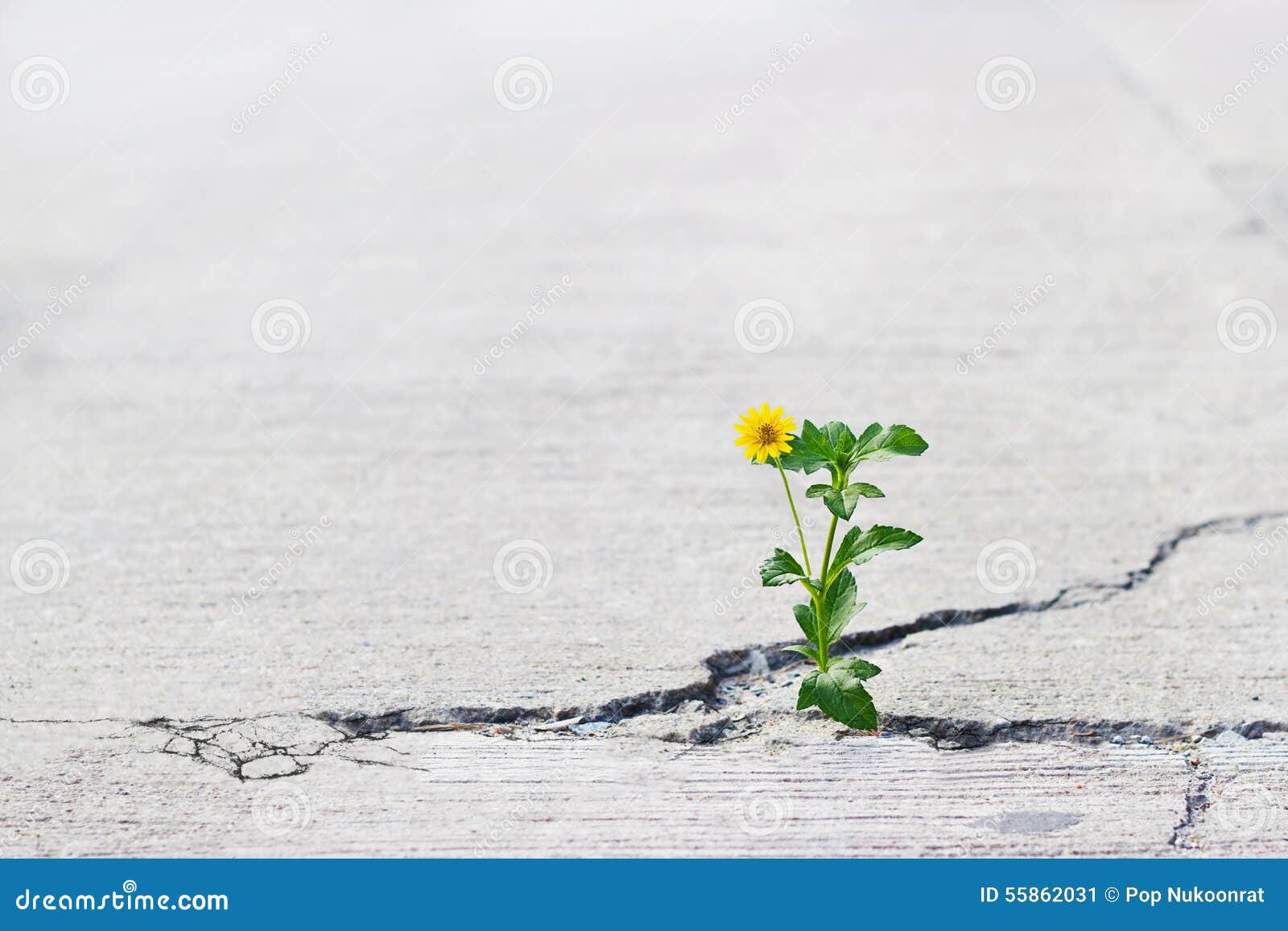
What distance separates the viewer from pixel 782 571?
3291 millimetres

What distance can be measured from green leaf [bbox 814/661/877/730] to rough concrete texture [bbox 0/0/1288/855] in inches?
3.4

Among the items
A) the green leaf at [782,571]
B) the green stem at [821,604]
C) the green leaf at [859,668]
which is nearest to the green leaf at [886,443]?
the green stem at [821,604]

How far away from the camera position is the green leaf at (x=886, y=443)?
3164 mm

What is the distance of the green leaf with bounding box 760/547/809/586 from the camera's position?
3.28 m

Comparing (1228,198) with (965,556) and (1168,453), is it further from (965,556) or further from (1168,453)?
(965,556)

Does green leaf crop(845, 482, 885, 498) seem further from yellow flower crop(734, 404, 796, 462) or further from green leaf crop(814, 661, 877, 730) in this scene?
green leaf crop(814, 661, 877, 730)

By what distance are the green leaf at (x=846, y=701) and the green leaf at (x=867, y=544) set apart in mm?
262

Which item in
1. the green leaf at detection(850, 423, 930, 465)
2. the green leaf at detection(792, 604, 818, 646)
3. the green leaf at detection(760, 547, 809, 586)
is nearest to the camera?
the green leaf at detection(850, 423, 930, 465)

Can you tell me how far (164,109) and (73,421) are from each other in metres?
5.53

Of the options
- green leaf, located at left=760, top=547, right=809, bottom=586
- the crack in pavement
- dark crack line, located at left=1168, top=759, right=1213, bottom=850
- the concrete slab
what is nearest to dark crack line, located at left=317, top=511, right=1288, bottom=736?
the crack in pavement

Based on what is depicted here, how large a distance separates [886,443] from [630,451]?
227cm

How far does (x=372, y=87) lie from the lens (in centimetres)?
1051

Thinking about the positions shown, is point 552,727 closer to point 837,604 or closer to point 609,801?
point 609,801

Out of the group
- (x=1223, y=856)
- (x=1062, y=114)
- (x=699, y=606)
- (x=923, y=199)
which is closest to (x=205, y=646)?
(x=699, y=606)
